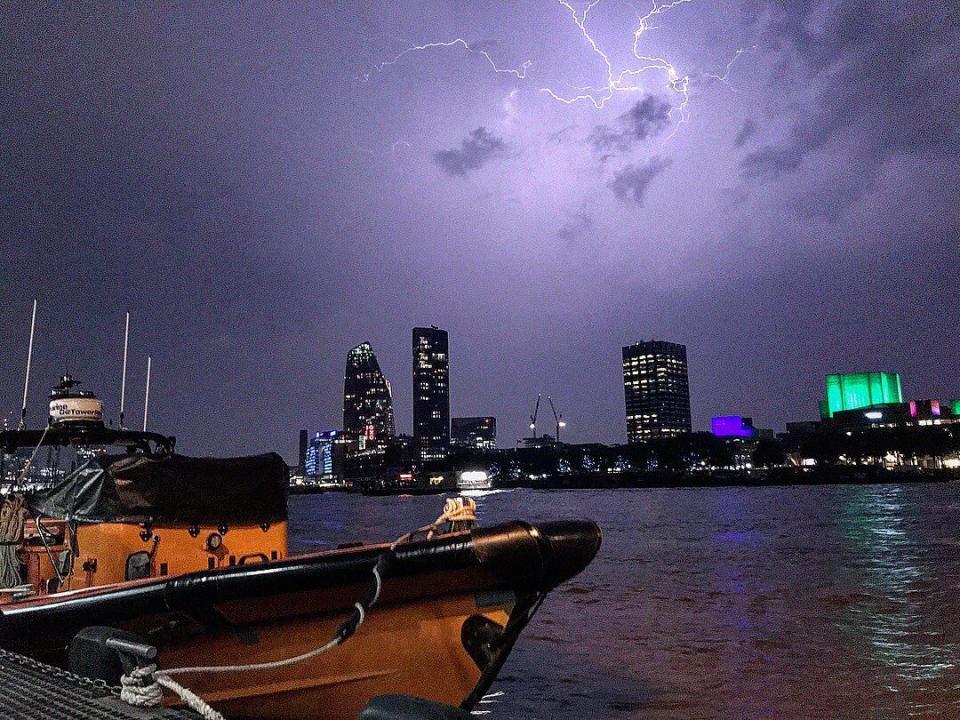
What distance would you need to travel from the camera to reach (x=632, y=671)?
1309 cm

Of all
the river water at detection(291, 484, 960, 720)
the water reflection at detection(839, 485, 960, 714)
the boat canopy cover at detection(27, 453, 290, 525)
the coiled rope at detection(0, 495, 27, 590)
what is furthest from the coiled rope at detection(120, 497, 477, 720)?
the water reflection at detection(839, 485, 960, 714)

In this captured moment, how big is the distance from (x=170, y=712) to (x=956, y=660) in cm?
1320

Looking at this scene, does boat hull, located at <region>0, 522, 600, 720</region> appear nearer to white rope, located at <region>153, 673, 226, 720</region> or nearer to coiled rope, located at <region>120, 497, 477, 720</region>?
coiled rope, located at <region>120, 497, 477, 720</region>

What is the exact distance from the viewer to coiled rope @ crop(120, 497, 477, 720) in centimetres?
465

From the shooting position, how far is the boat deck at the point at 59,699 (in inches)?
175

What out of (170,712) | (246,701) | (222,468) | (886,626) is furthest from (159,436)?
(886,626)

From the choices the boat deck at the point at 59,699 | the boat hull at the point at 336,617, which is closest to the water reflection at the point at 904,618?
the boat hull at the point at 336,617

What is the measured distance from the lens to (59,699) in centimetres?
483

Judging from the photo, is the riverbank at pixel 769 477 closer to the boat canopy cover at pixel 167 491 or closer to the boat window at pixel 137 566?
the boat canopy cover at pixel 167 491

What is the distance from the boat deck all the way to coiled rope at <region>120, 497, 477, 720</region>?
0.28 feet

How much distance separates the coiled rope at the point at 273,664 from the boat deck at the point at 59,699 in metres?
0.09

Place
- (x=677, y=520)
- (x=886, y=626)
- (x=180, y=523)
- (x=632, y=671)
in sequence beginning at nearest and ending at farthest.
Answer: (x=180, y=523) < (x=632, y=671) < (x=886, y=626) < (x=677, y=520)

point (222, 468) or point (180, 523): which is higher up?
point (222, 468)

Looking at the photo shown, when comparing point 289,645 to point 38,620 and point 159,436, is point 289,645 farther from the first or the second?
point 159,436
